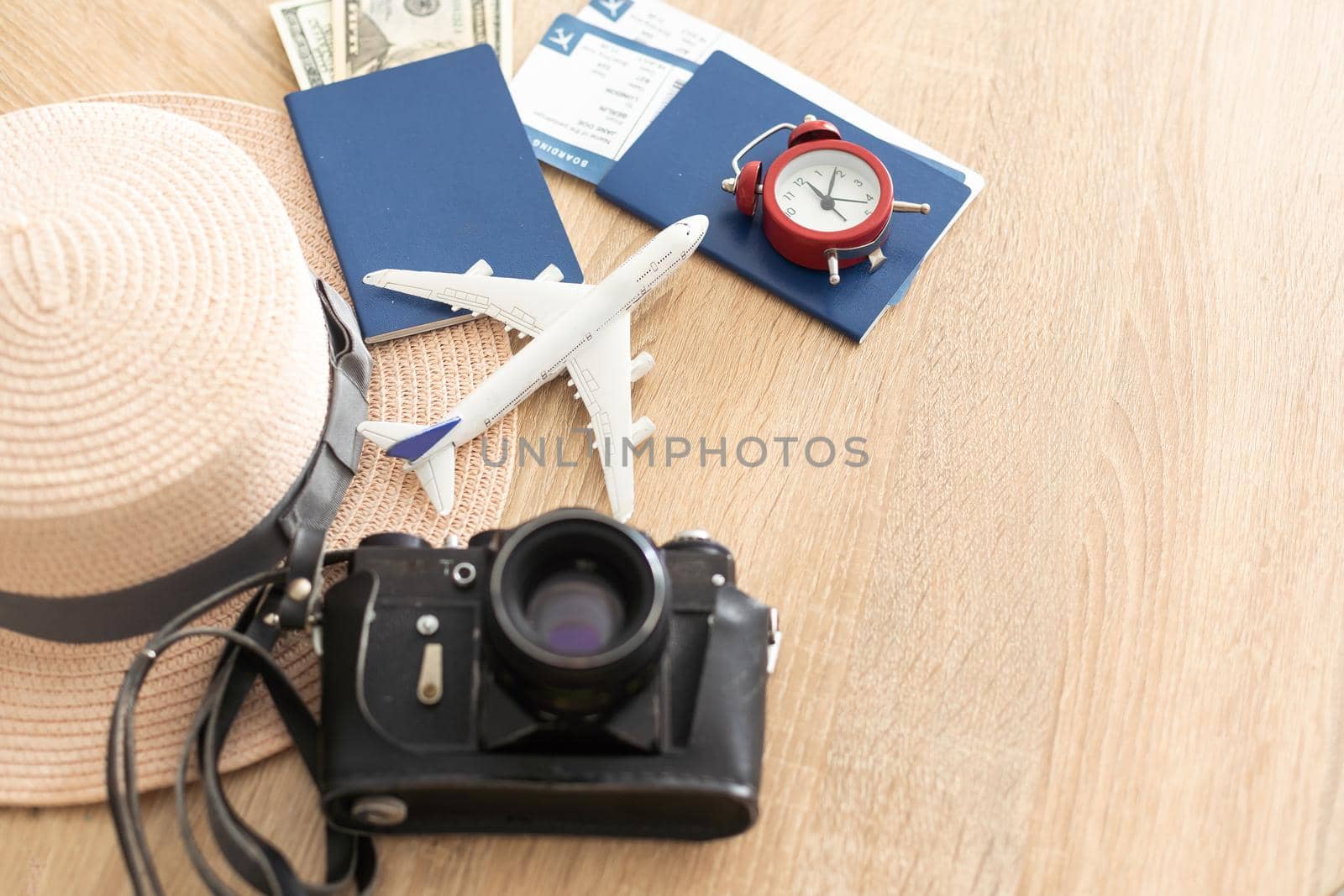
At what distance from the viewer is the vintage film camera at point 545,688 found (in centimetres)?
61

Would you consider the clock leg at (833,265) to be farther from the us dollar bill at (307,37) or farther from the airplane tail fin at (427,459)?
the us dollar bill at (307,37)

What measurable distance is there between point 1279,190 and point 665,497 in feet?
2.10

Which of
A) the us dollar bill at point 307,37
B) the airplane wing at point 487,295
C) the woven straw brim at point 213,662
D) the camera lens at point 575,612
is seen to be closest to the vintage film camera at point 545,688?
the camera lens at point 575,612

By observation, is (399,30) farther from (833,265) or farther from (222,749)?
(222,749)

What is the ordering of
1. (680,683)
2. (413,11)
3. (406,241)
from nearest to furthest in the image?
(680,683), (406,241), (413,11)

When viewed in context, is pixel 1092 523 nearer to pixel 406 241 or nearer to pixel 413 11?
pixel 406 241

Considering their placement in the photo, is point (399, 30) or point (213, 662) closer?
point (213, 662)

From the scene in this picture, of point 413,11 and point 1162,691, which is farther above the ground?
point 413,11

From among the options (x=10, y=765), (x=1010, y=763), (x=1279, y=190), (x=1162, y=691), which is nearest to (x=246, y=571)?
(x=10, y=765)

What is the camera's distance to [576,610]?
63cm

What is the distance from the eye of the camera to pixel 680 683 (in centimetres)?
66

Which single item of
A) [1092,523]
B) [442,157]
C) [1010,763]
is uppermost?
[442,157]

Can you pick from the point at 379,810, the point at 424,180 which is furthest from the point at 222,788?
the point at 424,180

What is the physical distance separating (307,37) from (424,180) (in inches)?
9.0
